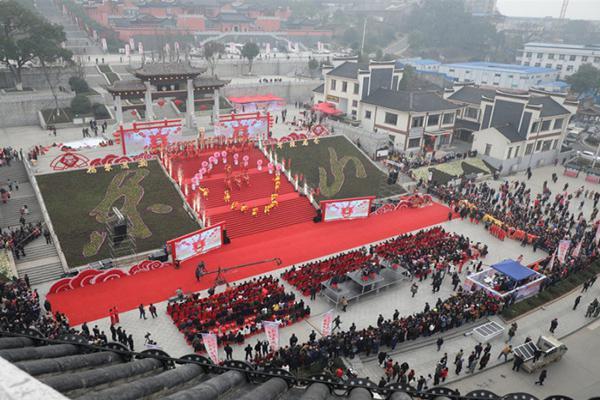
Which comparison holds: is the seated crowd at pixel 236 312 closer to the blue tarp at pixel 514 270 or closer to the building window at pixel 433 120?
the blue tarp at pixel 514 270

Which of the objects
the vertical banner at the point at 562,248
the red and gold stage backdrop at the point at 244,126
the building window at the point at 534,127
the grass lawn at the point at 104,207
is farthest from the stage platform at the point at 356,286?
the building window at the point at 534,127

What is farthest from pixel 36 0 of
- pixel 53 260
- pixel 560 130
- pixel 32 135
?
pixel 560 130

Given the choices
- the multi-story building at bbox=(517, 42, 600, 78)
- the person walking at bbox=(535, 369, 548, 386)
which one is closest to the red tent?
the person walking at bbox=(535, 369, 548, 386)

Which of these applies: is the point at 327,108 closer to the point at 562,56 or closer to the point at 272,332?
the point at 272,332

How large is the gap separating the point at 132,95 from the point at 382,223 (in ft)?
76.4

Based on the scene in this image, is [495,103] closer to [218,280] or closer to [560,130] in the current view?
[560,130]

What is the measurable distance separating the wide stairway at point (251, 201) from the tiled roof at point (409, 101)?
16.8m

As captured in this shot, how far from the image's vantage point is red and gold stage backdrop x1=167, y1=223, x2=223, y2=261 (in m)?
23.6

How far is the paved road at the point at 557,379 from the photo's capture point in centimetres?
1678

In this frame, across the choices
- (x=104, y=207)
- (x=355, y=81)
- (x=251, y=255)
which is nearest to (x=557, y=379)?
(x=251, y=255)

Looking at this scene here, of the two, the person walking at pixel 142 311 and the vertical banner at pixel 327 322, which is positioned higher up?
the vertical banner at pixel 327 322

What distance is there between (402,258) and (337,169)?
1427cm

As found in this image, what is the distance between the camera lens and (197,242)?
24.7 metres

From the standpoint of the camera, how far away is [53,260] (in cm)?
2297
